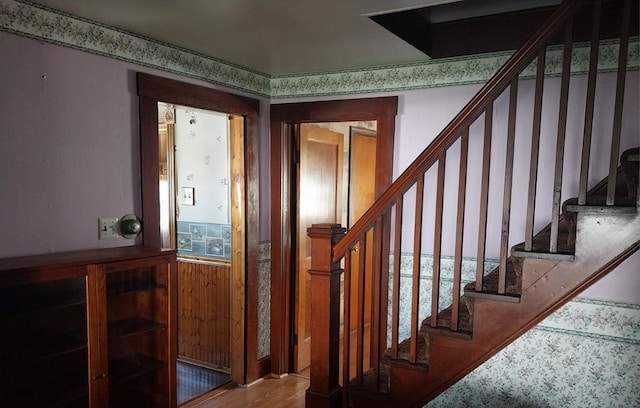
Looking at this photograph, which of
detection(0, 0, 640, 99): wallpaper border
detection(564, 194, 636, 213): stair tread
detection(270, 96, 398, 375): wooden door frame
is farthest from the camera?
detection(270, 96, 398, 375): wooden door frame

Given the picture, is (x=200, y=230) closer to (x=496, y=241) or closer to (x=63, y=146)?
(x=63, y=146)

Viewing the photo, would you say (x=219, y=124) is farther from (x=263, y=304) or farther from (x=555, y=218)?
(x=555, y=218)

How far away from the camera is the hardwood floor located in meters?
3.02

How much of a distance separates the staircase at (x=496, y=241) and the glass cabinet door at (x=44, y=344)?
1.08m

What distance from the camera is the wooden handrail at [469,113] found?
1.65 metres

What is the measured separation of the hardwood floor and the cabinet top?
129cm

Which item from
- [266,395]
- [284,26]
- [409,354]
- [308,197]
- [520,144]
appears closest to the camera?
[409,354]

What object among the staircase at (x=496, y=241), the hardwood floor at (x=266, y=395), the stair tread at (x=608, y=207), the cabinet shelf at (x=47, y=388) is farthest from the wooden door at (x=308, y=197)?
the stair tread at (x=608, y=207)

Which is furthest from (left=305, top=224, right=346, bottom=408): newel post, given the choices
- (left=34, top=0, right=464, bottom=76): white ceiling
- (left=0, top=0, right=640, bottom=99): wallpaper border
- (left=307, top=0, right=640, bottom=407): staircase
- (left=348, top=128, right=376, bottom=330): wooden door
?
(left=348, top=128, right=376, bottom=330): wooden door

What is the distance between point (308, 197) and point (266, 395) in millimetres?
1475

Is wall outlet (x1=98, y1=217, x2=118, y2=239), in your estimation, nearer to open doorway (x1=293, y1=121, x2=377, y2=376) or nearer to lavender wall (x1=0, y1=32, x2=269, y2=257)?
lavender wall (x1=0, y1=32, x2=269, y2=257)

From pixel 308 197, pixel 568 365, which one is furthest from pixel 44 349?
pixel 568 365

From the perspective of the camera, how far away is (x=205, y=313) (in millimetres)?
3627

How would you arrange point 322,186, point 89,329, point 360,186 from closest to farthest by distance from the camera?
point 89,329
point 322,186
point 360,186
